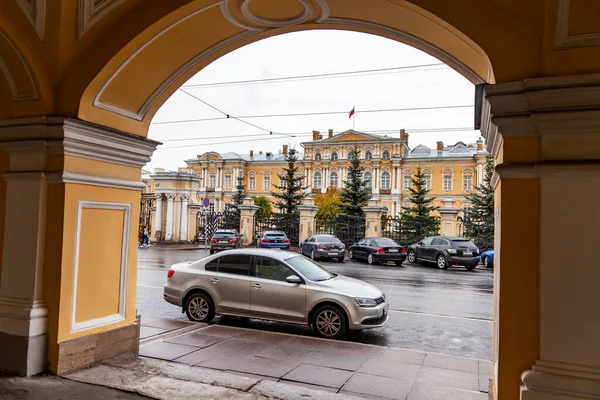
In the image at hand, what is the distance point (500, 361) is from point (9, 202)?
17.7 feet

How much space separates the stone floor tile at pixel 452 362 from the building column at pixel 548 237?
2976 mm

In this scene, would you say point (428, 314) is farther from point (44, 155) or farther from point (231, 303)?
point (44, 155)

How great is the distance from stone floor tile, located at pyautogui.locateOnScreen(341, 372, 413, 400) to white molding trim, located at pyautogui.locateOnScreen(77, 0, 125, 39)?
4978mm

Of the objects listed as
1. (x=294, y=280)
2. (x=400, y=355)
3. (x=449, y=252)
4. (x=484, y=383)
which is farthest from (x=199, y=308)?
(x=449, y=252)

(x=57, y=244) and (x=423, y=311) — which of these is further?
(x=423, y=311)

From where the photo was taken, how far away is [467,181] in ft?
194

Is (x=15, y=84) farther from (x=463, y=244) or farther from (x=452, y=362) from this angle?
(x=463, y=244)

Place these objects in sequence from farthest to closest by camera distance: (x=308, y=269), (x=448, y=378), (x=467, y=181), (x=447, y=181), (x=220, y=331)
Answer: (x=447, y=181), (x=467, y=181), (x=308, y=269), (x=220, y=331), (x=448, y=378)

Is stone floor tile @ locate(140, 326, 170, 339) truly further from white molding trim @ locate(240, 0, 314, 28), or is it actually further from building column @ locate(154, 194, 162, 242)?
building column @ locate(154, 194, 162, 242)

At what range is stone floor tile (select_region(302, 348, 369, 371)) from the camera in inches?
233

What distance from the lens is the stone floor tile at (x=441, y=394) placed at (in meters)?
4.86

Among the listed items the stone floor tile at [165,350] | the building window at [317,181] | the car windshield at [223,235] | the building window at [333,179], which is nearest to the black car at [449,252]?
the car windshield at [223,235]

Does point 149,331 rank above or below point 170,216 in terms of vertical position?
below

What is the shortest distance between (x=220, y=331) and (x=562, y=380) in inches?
225
